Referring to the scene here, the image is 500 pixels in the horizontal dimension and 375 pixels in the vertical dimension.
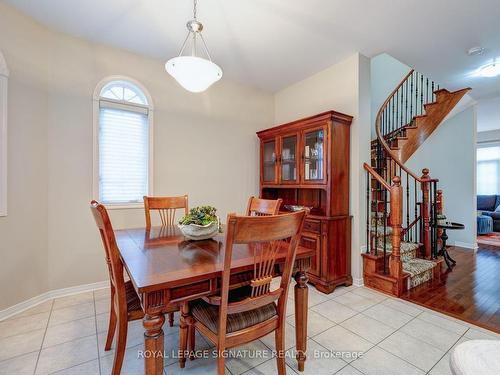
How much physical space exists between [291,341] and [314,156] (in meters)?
1.94

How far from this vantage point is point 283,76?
3.50 metres

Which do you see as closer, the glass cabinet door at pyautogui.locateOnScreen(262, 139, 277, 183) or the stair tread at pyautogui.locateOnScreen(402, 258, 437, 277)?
the stair tread at pyautogui.locateOnScreen(402, 258, 437, 277)

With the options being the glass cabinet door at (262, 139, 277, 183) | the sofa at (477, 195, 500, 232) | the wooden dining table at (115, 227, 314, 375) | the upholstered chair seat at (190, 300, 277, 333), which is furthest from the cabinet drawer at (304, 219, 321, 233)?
the sofa at (477, 195, 500, 232)

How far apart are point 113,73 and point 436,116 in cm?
480

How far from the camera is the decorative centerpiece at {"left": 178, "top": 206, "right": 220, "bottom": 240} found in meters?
1.71

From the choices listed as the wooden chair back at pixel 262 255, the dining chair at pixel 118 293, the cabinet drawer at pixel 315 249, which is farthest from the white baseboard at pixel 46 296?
the cabinet drawer at pixel 315 249

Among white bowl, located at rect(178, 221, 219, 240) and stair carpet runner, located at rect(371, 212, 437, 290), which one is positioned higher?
white bowl, located at rect(178, 221, 219, 240)

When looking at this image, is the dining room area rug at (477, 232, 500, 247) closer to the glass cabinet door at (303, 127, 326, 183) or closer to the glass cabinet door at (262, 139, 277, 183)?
the glass cabinet door at (303, 127, 326, 183)

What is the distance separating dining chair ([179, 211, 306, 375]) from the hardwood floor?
190 cm

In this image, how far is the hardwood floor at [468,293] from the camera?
7.25 feet

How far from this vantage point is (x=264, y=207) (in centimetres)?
215

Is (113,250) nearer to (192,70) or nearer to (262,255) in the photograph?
(262,255)

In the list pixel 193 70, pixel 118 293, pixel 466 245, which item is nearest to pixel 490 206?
pixel 466 245

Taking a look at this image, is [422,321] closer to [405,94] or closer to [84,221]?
[84,221]
